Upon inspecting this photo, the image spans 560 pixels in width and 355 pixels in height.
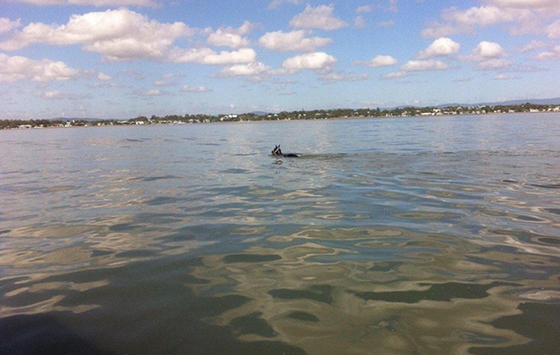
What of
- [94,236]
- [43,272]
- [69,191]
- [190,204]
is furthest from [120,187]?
[43,272]

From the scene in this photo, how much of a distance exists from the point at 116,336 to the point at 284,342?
2.07 metres

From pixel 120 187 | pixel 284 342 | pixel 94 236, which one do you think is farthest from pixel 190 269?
pixel 120 187

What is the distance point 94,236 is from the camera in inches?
328

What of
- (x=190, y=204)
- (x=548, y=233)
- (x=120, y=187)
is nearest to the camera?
(x=548, y=233)

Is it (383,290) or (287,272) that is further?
(287,272)

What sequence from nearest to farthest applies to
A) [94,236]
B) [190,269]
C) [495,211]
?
[190,269]
[94,236]
[495,211]

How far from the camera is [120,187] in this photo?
1477 cm

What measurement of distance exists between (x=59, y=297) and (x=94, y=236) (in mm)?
3118

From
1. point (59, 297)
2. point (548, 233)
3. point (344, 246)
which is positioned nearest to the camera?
point (59, 297)

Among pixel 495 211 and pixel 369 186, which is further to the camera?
pixel 369 186

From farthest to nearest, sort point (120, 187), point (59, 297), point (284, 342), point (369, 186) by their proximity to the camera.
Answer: point (120, 187), point (369, 186), point (59, 297), point (284, 342)

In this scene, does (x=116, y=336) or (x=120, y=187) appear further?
(x=120, y=187)

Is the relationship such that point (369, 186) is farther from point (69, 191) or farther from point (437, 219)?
point (69, 191)

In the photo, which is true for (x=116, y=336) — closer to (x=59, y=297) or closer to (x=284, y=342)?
(x=59, y=297)
